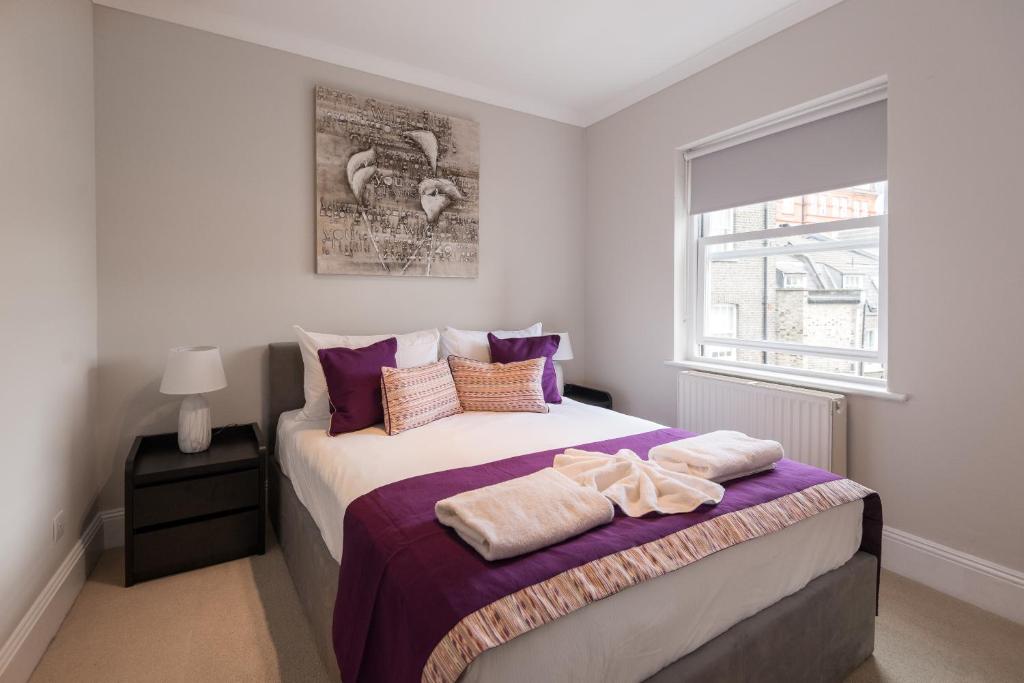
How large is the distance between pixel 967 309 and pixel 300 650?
9.49 ft

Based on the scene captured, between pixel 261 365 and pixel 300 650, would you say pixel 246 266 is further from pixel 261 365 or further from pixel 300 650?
pixel 300 650

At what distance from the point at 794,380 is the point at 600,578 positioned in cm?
208

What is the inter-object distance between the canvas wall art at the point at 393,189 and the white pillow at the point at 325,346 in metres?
0.48

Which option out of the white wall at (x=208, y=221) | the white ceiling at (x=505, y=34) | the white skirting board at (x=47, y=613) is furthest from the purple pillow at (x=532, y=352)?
the white skirting board at (x=47, y=613)

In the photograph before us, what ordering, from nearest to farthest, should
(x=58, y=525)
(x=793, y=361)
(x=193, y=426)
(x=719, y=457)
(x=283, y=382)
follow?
(x=719, y=457) → (x=58, y=525) → (x=193, y=426) → (x=283, y=382) → (x=793, y=361)

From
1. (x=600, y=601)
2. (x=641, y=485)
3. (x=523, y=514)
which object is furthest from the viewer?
(x=641, y=485)

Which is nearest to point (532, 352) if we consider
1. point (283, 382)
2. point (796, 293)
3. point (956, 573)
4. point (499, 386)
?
point (499, 386)

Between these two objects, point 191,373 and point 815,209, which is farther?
point 815,209

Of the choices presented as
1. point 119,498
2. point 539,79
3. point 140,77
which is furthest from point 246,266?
point 539,79

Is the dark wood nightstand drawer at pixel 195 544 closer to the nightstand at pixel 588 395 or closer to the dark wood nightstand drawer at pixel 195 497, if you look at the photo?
the dark wood nightstand drawer at pixel 195 497

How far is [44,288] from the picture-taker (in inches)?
73.0

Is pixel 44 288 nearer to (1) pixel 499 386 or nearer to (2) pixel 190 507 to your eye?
(2) pixel 190 507

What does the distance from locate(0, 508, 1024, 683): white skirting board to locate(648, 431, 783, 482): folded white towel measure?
3.62 ft

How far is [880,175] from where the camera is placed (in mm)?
2393
